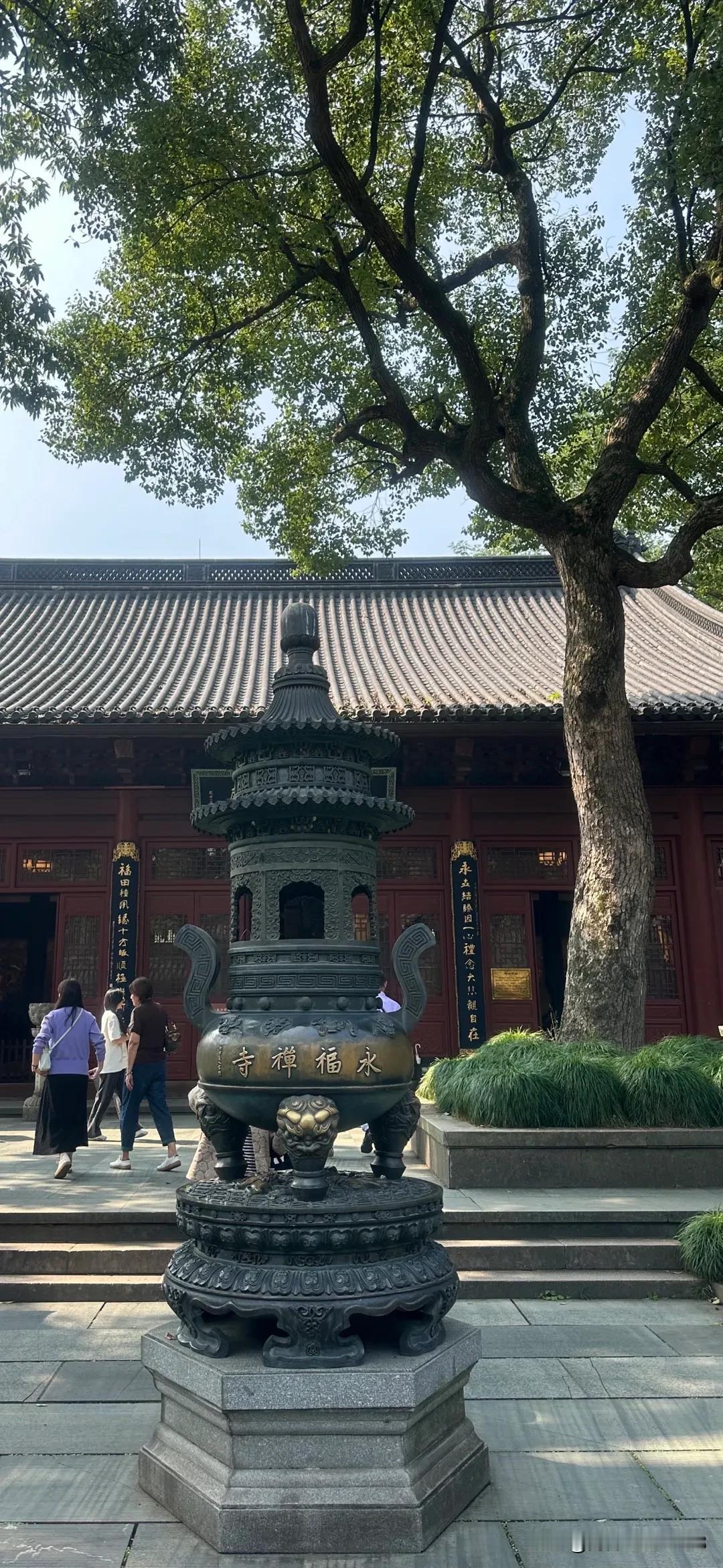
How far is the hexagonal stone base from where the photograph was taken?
110 inches

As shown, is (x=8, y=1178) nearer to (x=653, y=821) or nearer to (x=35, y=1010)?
(x=35, y=1010)

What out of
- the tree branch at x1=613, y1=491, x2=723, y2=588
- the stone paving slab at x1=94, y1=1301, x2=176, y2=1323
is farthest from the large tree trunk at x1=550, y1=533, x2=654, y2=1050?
the stone paving slab at x1=94, y1=1301, x2=176, y2=1323

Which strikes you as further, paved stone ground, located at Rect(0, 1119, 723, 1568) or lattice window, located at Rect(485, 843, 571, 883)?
lattice window, located at Rect(485, 843, 571, 883)

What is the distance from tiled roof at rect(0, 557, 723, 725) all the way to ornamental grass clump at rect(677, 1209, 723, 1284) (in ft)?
19.8

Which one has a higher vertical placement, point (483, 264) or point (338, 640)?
point (483, 264)

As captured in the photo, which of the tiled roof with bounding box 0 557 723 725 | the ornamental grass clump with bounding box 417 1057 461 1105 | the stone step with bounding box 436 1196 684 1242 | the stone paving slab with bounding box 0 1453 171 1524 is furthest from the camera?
the tiled roof with bounding box 0 557 723 725

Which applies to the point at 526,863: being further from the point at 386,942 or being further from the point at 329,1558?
the point at 329,1558

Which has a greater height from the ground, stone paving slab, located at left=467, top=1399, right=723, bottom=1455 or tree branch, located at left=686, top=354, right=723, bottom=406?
tree branch, located at left=686, top=354, right=723, bottom=406

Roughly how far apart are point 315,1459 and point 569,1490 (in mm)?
907

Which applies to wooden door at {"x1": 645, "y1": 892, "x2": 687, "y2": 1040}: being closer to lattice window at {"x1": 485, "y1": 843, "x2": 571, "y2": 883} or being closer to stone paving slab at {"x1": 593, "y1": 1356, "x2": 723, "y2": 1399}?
lattice window at {"x1": 485, "y1": 843, "x2": 571, "y2": 883}

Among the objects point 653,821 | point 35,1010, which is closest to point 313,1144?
point 35,1010

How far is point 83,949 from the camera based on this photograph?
461 inches

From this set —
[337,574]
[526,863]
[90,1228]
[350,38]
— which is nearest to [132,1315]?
[90,1228]

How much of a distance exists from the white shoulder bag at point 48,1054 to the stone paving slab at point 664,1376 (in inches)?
176
